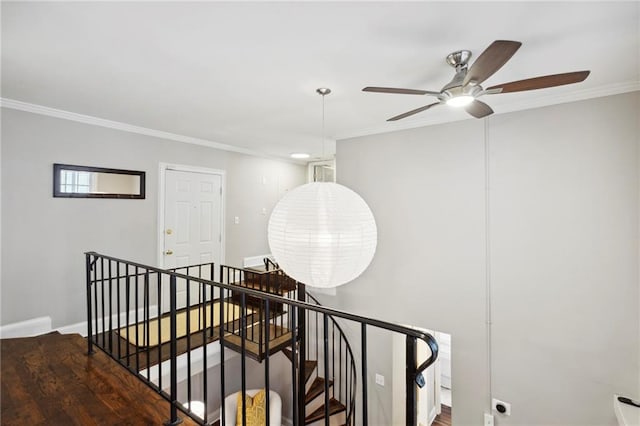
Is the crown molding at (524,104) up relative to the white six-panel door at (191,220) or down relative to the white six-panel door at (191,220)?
up

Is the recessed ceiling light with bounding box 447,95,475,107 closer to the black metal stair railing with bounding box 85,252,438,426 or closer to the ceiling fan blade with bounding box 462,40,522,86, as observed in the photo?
the ceiling fan blade with bounding box 462,40,522,86

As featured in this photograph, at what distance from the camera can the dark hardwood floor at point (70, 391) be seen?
160 centimetres

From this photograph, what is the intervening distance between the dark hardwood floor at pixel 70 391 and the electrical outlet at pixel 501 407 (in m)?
2.75

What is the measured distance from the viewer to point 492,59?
139cm

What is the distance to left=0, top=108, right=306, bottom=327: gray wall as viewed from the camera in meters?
2.80

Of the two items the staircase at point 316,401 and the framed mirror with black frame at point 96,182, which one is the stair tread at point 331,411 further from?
the framed mirror with black frame at point 96,182

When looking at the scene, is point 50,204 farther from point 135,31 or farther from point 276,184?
point 276,184

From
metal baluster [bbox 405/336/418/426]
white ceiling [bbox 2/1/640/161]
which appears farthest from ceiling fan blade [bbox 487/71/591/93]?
metal baluster [bbox 405/336/418/426]

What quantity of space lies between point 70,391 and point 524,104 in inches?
160

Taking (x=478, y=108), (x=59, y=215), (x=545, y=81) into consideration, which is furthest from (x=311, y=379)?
(x=545, y=81)

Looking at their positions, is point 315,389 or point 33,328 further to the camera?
point 315,389

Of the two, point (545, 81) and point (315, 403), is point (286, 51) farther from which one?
point (315, 403)

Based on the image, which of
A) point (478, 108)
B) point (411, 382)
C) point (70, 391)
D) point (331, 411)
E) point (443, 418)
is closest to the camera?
point (411, 382)

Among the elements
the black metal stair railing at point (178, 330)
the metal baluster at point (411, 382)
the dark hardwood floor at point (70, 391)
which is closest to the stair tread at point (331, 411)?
the black metal stair railing at point (178, 330)
